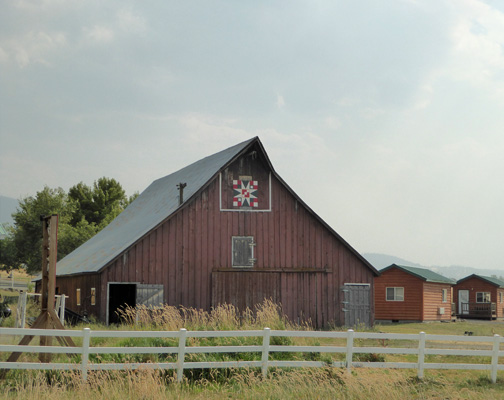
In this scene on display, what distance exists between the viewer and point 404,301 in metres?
46.3

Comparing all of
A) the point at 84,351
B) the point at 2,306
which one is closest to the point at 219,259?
the point at 2,306

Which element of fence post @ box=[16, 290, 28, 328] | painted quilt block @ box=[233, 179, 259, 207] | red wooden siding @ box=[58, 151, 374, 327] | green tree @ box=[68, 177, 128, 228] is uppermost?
green tree @ box=[68, 177, 128, 228]

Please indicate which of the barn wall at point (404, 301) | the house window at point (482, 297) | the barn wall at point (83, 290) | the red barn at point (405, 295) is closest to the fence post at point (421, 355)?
the barn wall at point (83, 290)

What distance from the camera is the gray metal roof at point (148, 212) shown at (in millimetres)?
31031

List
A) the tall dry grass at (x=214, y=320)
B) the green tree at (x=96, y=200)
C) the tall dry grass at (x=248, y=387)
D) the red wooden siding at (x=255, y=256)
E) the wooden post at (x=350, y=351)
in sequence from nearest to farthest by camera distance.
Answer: the tall dry grass at (x=248, y=387)
the wooden post at (x=350, y=351)
the tall dry grass at (x=214, y=320)
the red wooden siding at (x=255, y=256)
the green tree at (x=96, y=200)

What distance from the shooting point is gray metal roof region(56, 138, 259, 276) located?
31031mm

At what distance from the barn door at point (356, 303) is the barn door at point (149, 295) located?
867 cm

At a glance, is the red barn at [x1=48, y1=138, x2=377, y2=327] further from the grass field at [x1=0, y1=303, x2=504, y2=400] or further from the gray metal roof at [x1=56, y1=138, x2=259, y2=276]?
the grass field at [x1=0, y1=303, x2=504, y2=400]

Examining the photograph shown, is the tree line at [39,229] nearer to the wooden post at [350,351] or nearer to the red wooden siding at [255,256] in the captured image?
the red wooden siding at [255,256]

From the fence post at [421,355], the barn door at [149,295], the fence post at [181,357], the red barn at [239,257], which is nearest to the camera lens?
the fence post at [181,357]

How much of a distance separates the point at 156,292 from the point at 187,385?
50.5 ft

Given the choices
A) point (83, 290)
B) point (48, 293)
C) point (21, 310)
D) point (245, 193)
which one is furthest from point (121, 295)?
point (48, 293)

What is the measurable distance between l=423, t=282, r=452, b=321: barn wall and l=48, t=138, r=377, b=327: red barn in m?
15.4

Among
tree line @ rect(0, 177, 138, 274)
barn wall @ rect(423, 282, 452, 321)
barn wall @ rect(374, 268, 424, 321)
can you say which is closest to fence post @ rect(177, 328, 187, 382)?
barn wall @ rect(374, 268, 424, 321)
